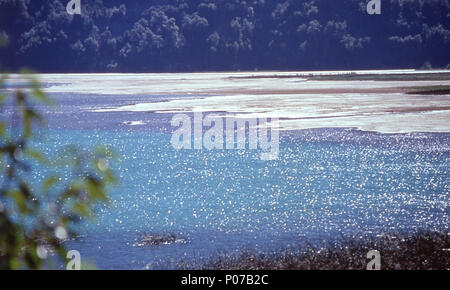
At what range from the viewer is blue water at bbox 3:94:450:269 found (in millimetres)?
13461

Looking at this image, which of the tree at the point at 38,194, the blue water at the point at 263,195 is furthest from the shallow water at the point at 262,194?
the tree at the point at 38,194

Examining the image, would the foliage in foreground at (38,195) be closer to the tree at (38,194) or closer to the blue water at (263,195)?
the tree at (38,194)

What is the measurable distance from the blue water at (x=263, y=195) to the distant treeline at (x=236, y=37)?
847 inches

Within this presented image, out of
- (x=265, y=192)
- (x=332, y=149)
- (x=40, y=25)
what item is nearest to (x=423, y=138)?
(x=332, y=149)

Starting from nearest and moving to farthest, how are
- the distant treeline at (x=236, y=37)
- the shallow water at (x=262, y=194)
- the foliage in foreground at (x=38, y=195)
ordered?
the foliage in foreground at (x=38, y=195), the shallow water at (x=262, y=194), the distant treeline at (x=236, y=37)

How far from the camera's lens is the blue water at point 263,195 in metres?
13.5

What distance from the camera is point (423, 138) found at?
26703 millimetres

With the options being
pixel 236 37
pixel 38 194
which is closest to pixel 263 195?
pixel 38 194

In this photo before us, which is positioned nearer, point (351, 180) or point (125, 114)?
point (351, 180)

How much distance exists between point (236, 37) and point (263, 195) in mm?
56844
